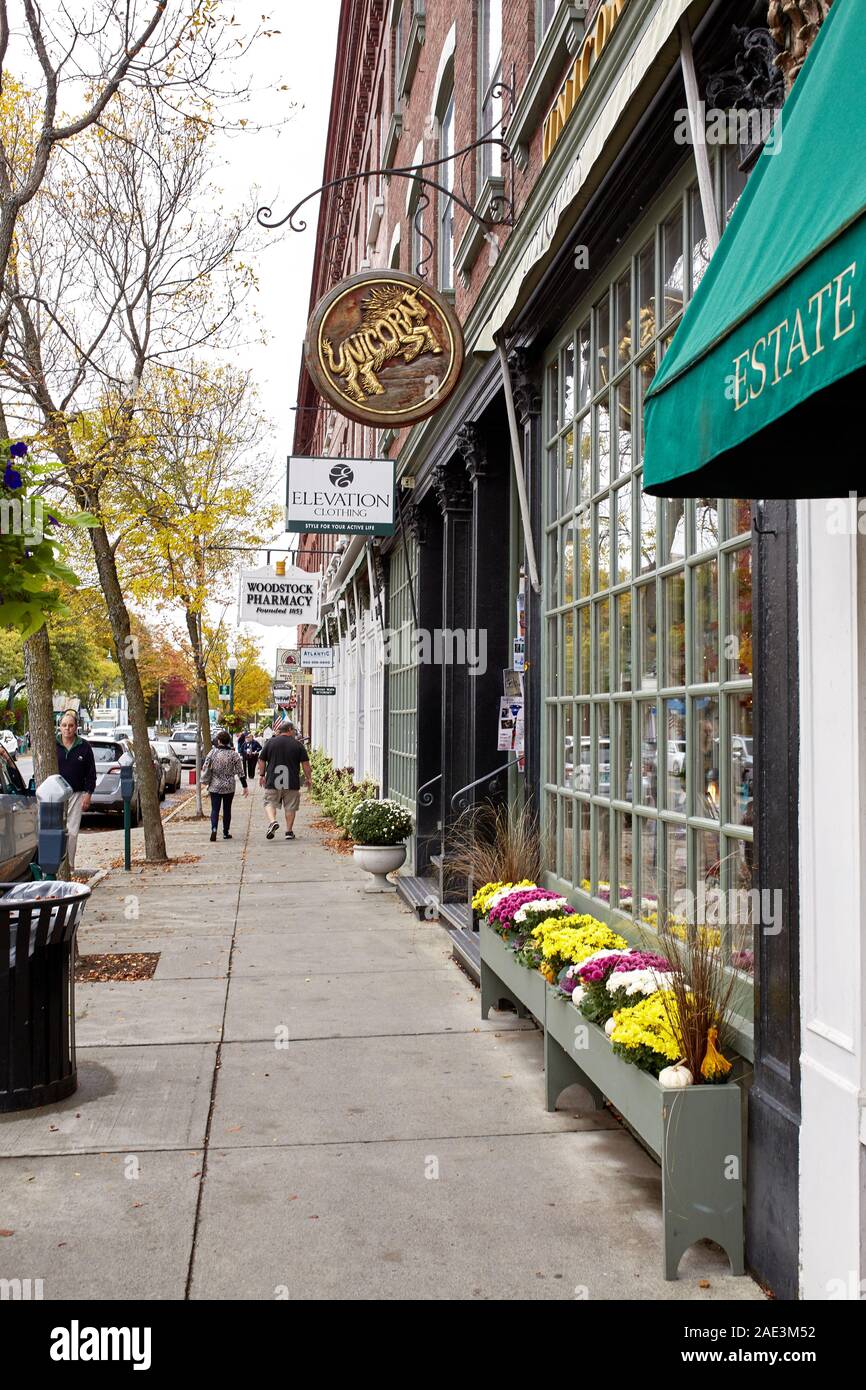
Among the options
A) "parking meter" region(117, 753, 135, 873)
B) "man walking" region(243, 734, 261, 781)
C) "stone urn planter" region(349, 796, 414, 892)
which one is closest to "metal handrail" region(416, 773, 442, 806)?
"stone urn planter" region(349, 796, 414, 892)

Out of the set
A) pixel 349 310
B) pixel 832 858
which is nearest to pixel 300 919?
pixel 349 310

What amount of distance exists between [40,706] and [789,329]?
10862 millimetres

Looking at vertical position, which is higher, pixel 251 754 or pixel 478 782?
pixel 478 782

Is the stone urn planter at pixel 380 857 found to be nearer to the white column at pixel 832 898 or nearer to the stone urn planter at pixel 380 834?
the stone urn planter at pixel 380 834

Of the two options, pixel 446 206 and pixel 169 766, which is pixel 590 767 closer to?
pixel 446 206

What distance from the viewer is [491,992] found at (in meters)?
7.21

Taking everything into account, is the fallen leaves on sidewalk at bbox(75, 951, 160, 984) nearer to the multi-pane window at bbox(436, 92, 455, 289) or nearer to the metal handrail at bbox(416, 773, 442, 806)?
the metal handrail at bbox(416, 773, 442, 806)

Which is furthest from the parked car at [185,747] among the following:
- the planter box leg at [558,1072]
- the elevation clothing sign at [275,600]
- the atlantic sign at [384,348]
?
the planter box leg at [558,1072]

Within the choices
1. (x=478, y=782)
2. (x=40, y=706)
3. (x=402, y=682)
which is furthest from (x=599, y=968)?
(x=402, y=682)

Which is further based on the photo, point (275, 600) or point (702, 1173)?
point (275, 600)

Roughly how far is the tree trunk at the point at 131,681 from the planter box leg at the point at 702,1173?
37.0ft

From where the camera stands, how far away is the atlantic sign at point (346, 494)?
11742mm

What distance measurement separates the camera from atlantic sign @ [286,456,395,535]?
11742mm

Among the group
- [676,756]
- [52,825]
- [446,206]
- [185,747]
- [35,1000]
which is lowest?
[185,747]
